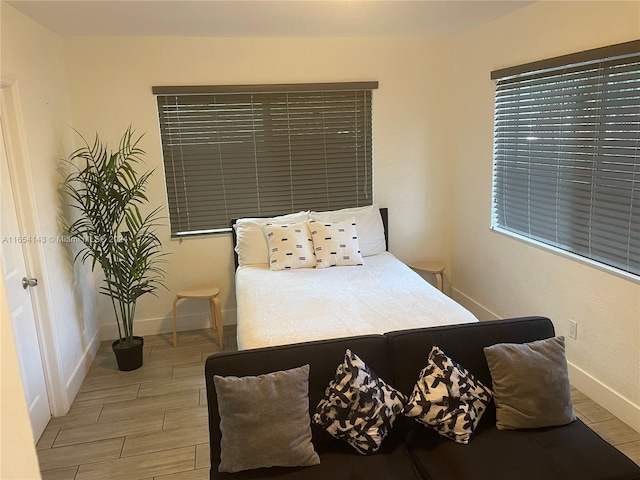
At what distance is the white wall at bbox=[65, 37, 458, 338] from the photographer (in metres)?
3.88

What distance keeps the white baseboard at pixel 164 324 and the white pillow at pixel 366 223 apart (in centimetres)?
122

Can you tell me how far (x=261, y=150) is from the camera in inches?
167

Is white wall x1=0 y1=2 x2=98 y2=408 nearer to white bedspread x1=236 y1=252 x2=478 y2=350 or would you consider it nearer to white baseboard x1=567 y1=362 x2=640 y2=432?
white bedspread x1=236 y1=252 x2=478 y2=350

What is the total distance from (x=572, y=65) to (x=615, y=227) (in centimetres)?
100

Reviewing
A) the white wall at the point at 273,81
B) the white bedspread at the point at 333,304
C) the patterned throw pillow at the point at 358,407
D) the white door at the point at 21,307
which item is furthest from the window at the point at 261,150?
the patterned throw pillow at the point at 358,407

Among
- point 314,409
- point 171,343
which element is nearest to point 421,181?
point 171,343

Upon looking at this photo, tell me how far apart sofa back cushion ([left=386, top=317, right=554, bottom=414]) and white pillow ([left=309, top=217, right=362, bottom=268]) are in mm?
A: 1702

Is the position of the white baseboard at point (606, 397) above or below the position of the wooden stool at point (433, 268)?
below

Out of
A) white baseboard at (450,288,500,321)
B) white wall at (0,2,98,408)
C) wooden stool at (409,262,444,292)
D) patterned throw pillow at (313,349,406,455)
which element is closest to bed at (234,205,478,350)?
wooden stool at (409,262,444,292)

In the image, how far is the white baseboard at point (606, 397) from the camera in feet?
9.05

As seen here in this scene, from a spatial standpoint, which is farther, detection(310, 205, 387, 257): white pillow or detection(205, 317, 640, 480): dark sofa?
→ detection(310, 205, 387, 257): white pillow

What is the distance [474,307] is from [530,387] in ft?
7.73

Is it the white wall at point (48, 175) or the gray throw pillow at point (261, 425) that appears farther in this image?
the white wall at point (48, 175)

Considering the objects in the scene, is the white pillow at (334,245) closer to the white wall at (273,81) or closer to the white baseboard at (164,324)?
the white wall at (273,81)
